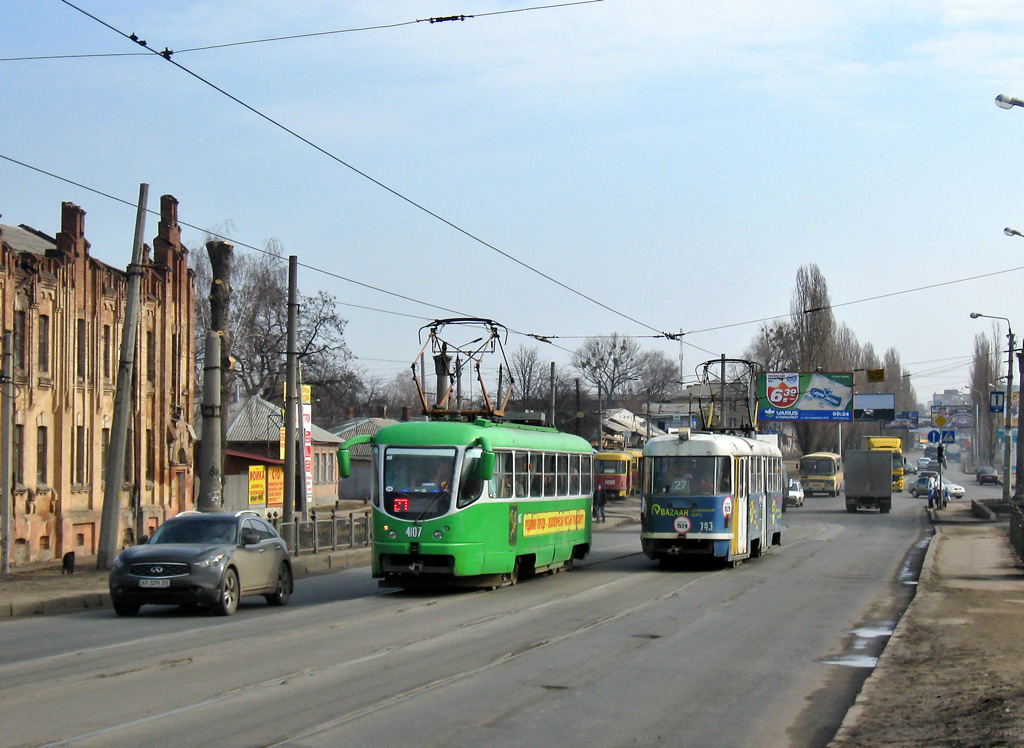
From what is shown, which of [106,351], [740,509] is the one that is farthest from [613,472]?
[740,509]

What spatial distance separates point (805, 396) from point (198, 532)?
145ft

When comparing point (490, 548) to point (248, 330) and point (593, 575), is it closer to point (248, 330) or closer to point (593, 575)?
point (593, 575)

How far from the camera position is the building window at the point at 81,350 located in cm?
3500

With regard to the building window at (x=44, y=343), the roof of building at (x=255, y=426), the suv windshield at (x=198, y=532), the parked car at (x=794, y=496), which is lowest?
the parked car at (x=794, y=496)

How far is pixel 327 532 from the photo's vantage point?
96.7 feet

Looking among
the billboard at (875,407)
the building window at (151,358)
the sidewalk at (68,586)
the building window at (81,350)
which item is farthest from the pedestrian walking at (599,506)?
the billboard at (875,407)

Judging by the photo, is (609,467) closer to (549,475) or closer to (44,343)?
(44,343)

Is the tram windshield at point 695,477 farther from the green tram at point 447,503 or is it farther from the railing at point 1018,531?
the railing at point 1018,531

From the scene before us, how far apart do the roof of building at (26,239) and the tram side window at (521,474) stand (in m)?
17.3

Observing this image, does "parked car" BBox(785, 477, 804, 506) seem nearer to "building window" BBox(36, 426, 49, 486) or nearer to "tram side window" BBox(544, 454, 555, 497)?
"building window" BBox(36, 426, 49, 486)

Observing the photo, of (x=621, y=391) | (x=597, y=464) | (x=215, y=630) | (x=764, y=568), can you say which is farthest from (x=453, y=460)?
(x=621, y=391)

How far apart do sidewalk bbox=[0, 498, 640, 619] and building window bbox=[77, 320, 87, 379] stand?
6.22 meters

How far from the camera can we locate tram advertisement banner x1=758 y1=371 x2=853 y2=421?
2243 inches

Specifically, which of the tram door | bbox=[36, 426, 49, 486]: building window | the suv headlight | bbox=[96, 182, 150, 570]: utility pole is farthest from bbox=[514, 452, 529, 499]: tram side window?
bbox=[36, 426, 49, 486]: building window
